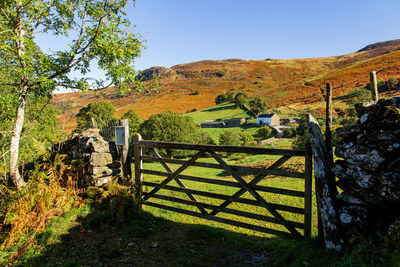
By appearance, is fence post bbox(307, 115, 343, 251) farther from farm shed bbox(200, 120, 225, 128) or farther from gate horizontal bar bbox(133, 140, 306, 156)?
farm shed bbox(200, 120, 225, 128)

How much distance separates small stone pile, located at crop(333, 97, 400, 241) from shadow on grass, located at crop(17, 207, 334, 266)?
0.75m

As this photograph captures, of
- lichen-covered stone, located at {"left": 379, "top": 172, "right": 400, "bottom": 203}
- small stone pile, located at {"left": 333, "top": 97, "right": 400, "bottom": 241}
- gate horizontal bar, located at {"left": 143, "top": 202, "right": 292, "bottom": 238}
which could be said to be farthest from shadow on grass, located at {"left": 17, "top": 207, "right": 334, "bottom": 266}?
lichen-covered stone, located at {"left": 379, "top": 172, "right": 400, "bottom": 203}

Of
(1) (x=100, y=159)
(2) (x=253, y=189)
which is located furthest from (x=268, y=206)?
(1) (x=100, y=159)

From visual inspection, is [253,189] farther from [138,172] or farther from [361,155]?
[138,172]

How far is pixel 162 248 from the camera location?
185 inches

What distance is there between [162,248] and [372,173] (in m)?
4.09

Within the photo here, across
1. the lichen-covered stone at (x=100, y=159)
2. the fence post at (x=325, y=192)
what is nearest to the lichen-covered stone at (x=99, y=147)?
the lichen-covered stone at (x=100, y=159)

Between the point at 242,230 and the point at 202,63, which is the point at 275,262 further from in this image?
the point at 202,63

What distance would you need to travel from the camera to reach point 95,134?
7.50 meters

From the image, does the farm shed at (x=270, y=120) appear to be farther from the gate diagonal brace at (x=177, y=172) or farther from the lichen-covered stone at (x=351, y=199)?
the lichen-covered stone at (x=351, y=199)

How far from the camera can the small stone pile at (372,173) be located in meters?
3.05

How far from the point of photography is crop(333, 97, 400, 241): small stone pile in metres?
3.05

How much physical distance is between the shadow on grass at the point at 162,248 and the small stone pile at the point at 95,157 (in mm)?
1377

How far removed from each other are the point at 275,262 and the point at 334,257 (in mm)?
1017
